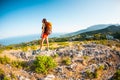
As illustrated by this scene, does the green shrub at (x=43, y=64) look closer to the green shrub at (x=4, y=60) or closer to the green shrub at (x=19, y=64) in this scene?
the green shrub at (x=19, y=64)

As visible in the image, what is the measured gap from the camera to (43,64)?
1784 cm

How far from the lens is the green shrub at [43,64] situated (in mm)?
17578

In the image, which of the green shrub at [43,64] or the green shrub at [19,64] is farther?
the green shrub at [19,64]

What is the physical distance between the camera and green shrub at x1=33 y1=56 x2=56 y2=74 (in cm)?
1758

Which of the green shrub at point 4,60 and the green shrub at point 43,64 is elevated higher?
the green shrub at point 4,60

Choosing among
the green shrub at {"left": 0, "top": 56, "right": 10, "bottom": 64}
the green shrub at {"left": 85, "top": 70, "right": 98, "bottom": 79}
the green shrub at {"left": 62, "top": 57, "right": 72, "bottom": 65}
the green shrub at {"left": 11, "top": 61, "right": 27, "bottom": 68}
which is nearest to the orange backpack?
the green shrub at {"left": 62, "top": 57, "right": 72, "bottom": 65}

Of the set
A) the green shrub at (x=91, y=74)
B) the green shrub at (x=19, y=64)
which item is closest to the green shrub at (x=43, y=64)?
the green shrub at (x=19, y=64)

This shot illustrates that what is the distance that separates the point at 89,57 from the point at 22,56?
5.66 metres

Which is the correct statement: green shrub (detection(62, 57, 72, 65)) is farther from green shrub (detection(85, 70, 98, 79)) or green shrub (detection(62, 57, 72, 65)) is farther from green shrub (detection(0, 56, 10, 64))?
green shrub (detection(0, 56, 10, 64))

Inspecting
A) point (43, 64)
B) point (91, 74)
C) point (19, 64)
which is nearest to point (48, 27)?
point (43, 64)

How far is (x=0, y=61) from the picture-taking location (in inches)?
720

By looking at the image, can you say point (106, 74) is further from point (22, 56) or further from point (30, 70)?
point (22, 56)

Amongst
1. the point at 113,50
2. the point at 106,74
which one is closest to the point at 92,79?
the point at 106,74

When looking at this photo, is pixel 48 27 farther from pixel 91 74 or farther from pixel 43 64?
pixel 91 74
